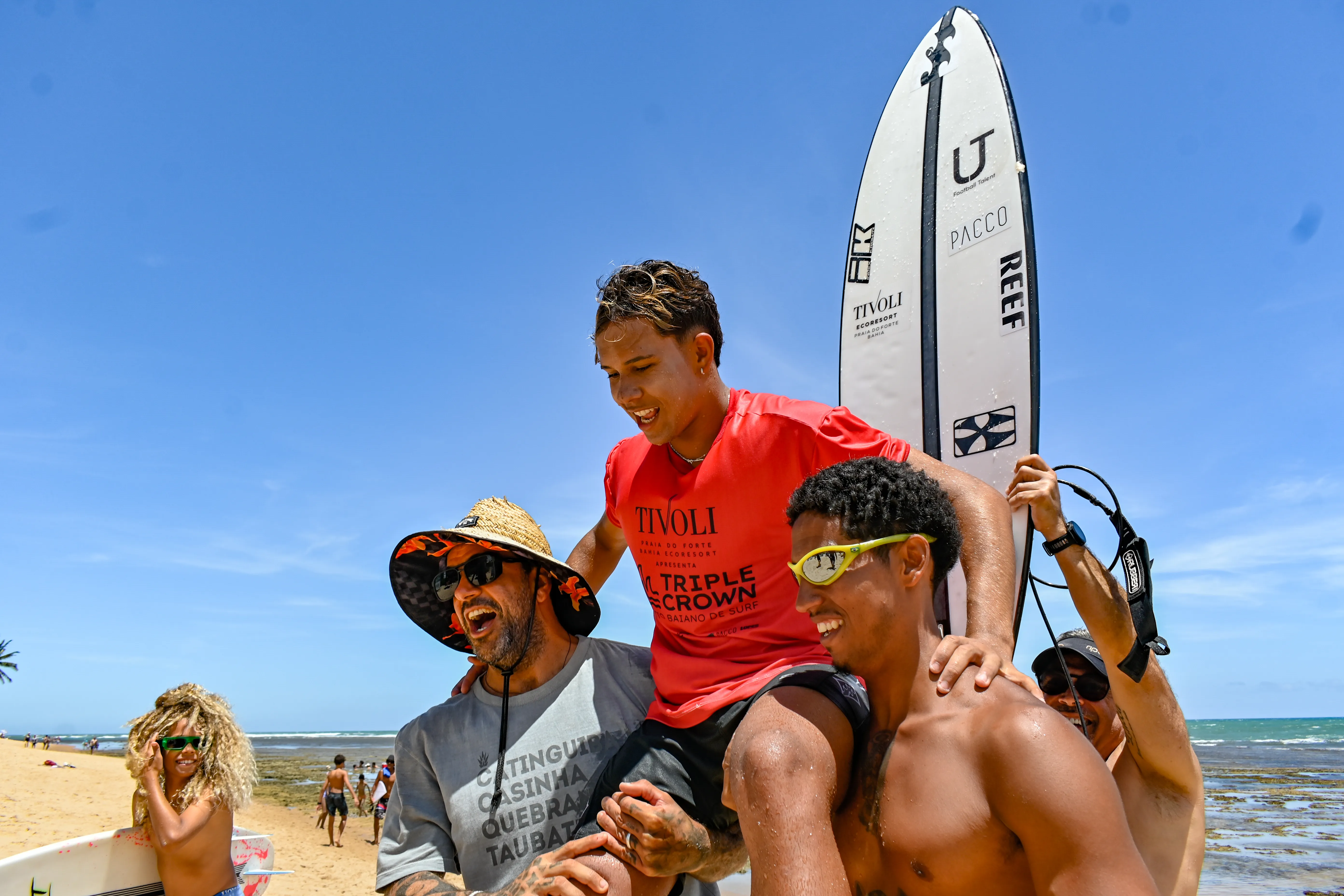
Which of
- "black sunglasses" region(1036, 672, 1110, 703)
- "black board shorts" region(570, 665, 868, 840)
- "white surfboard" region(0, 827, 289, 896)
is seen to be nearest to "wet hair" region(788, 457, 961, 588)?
"black board shorts" region(570, 665, 868, 840)

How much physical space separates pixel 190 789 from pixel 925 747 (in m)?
4.66

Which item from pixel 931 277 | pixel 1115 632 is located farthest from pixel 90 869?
pixel 931 277

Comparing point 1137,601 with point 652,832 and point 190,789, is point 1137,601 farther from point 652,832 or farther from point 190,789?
point 190,789

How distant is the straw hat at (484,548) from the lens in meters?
3.27

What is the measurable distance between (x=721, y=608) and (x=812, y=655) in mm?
323

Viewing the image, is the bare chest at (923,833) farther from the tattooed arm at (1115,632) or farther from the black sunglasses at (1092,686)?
the black sunglasses at (1092,686)

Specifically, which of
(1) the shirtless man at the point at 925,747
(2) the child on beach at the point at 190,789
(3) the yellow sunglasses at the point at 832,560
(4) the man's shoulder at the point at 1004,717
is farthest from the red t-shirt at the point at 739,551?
(2) the child on beach at the point at 190,789

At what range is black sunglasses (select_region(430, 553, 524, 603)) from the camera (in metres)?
3.27

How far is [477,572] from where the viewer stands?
3275 millimetres

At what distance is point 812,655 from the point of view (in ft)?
8.69

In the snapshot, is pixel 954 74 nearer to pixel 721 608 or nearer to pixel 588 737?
pixel 721 608

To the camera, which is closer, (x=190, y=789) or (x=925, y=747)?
(x=925, y=747)

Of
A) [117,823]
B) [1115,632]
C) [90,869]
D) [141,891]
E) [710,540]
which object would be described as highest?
[710,540]

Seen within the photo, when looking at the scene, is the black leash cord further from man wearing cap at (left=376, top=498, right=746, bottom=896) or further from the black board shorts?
the black board shorts
